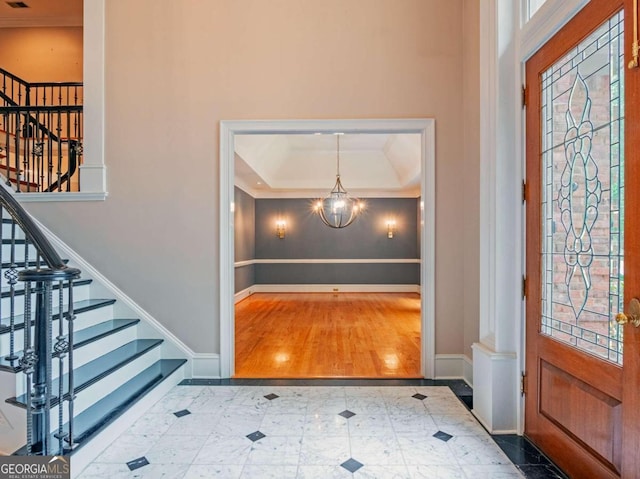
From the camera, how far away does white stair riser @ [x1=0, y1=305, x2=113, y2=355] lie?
86.1 inches

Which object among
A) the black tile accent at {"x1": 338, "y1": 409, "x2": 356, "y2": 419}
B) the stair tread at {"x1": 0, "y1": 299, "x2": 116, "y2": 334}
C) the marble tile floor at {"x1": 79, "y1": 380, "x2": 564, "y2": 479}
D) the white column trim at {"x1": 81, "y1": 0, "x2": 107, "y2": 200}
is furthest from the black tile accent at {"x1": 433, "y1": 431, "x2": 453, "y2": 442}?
the white column trim at {"x1": 81, "y1": 0, "x2": 107, "y2": 200}

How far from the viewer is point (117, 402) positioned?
2.43 metres

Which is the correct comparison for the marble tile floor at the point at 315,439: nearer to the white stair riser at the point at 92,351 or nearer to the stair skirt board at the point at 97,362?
the stair skirt board at the point at 97,362

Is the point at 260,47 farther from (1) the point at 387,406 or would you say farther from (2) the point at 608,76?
(1) the point at 387,406

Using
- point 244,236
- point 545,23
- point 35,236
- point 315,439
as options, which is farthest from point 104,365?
point 244,236

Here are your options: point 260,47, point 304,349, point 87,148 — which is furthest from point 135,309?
point 260,47

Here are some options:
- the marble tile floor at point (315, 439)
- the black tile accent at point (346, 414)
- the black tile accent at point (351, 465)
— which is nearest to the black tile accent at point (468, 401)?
the marble tile floor at point (315, 439)

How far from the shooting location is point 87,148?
3.35 m

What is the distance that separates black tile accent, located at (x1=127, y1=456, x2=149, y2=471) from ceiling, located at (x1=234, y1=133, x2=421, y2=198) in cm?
579

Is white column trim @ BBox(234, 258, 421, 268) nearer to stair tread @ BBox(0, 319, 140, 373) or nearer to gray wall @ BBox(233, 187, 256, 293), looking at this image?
gray wall @ BBox(233, 187, 256, 293)

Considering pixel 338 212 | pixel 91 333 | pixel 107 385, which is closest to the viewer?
pixel 107 385

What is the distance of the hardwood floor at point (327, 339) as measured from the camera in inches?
139

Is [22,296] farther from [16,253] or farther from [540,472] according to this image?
[540,472]

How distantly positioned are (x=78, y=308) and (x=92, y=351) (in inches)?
17.5
